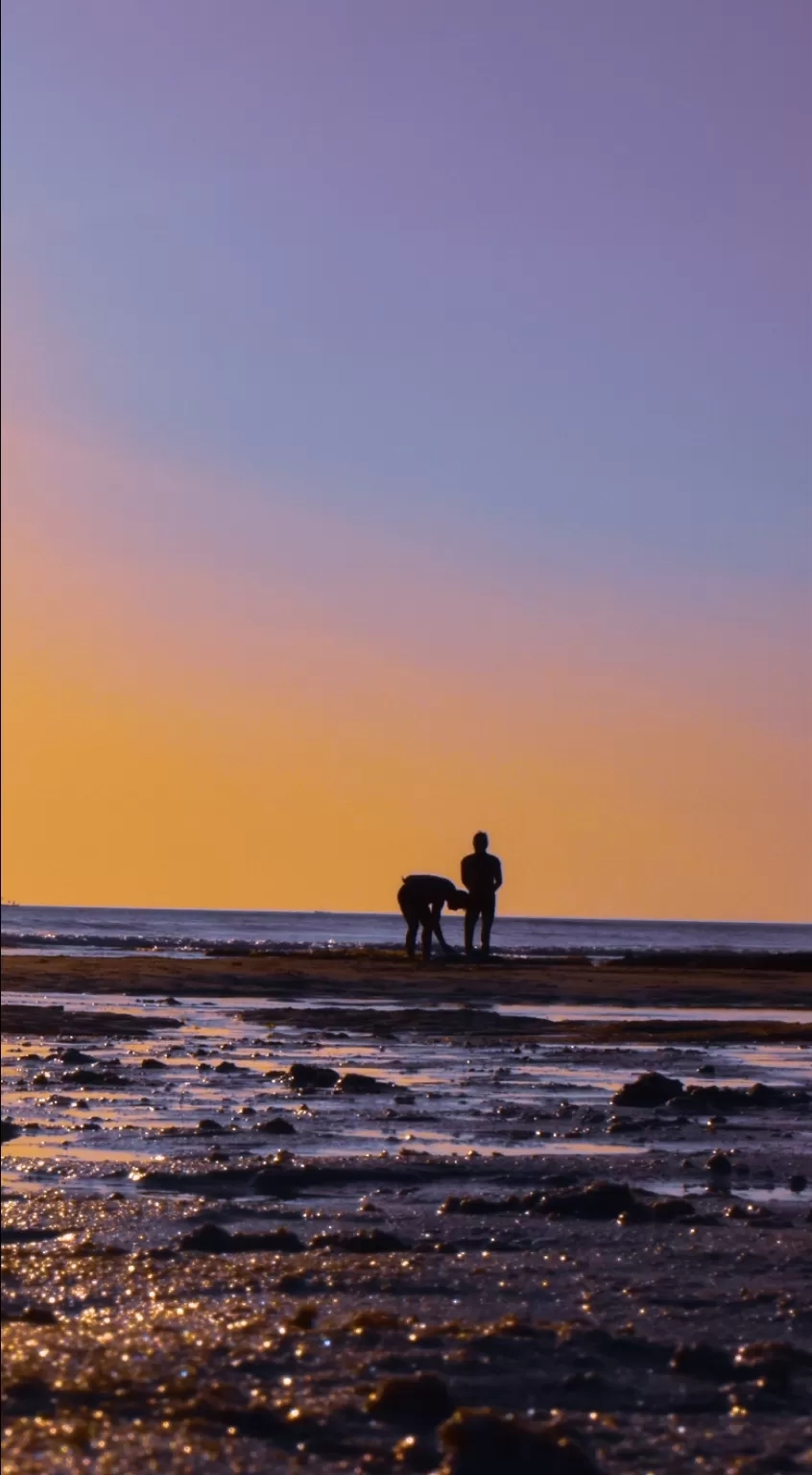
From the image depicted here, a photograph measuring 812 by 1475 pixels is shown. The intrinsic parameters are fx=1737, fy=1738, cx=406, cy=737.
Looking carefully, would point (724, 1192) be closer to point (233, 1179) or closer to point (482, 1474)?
point (233, 1179)

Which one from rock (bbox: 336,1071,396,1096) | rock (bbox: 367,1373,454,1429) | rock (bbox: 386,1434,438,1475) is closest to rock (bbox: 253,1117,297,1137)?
rock (bbox: 336,1071,396,1096)

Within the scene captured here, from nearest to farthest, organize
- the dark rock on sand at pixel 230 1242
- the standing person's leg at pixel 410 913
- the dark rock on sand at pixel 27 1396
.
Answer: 1. the dark rock on sand at pixel 27 1396
2. the dark rock on sand at pixel 230 1242
3. the standing person's leg at pixel 410 913

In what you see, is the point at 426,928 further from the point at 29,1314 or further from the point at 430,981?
the point at 29,1314

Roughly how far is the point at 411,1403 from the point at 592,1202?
2.70 metres

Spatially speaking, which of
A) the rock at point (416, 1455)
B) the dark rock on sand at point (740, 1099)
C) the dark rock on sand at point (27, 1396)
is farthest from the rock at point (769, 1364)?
the dark rock on sand at point (740, 1099)

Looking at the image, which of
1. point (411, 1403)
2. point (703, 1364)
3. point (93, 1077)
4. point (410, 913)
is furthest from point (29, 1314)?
point (410, 913)

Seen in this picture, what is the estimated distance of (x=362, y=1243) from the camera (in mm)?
5543

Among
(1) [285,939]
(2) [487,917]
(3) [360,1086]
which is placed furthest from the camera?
(1) [285,939]

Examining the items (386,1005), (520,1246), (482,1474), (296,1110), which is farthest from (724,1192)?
(386,1005)

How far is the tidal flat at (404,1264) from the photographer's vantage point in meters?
3.61

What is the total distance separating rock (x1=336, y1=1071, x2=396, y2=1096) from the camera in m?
10.3

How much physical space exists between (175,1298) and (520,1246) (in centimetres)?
147

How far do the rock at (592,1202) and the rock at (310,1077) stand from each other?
4344 mm

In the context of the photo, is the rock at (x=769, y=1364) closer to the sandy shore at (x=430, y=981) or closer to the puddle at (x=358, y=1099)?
the puddle at (x=358, y=1099)
